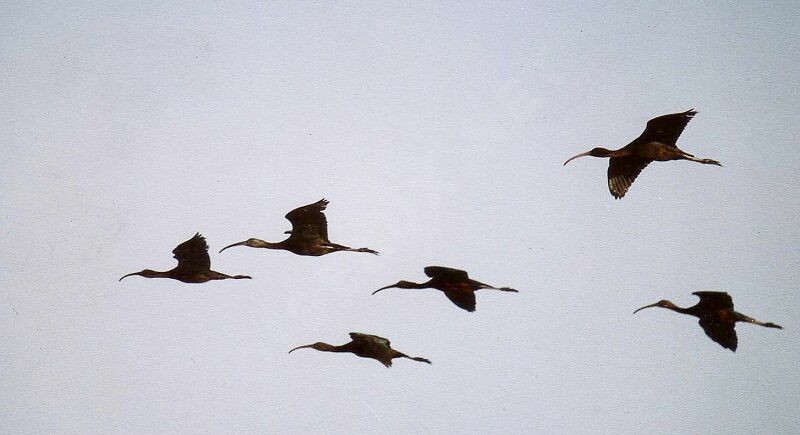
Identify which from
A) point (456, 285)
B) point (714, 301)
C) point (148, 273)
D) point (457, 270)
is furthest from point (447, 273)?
point (148, 273)

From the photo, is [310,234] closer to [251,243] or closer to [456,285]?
[251,243]

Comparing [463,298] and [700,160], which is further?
[463,298]

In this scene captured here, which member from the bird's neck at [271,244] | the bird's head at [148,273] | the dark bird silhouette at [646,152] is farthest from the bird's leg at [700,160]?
the bird's head at [148,273]

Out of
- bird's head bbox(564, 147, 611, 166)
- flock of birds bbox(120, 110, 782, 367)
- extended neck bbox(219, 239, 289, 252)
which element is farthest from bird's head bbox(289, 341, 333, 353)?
bird's head bbox(564, 147, 611, 166)

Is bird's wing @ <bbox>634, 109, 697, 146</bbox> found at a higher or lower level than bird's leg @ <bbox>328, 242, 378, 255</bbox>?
higher

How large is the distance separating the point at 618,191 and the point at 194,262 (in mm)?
9737

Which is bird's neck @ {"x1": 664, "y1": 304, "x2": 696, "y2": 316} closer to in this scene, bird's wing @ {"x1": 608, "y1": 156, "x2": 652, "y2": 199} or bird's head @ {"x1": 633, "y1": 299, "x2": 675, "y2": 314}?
bird's head @ {"x1": 633, "y1": 299, "x2": 675, "y2": 314}

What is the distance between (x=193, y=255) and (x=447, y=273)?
19.3 ft

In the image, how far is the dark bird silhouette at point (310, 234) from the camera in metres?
19.9

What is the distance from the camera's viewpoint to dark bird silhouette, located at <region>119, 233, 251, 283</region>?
2019 centimetres

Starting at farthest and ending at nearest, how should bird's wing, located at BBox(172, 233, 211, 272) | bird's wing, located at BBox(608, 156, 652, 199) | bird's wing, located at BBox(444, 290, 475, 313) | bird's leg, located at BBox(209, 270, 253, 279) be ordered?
1. bird's leg, located at BBox(209, 270, 253, 279)
2. bird's wing, located at BBox(172, 233, 211, 272)
3. bird's wing, located at BBox(444, 290, 475, 313)
4. bird's wing, located at BBox(608, 156, 652, 199)

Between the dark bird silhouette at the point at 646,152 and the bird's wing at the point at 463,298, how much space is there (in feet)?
12.7

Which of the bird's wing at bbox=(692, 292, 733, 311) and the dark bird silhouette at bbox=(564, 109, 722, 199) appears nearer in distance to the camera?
the dark bird silhouette at bbox=(564, 109, 722, 199)

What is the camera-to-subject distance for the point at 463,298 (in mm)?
19703
